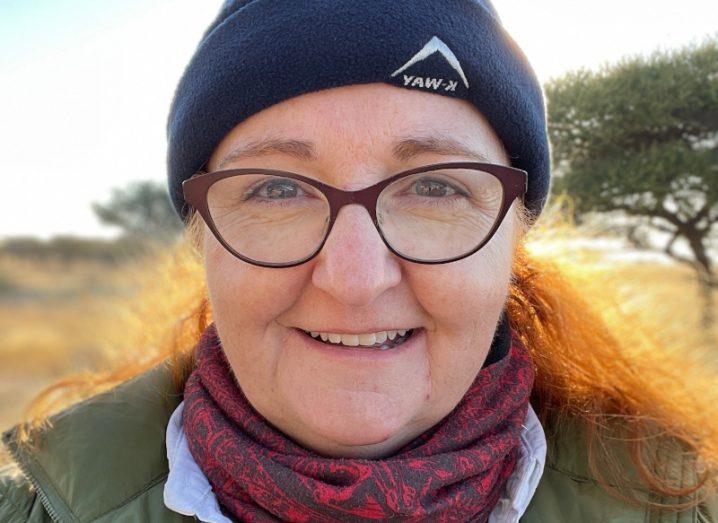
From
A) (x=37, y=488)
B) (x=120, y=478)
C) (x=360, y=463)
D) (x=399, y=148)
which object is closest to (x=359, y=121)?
(x=399, y=148)

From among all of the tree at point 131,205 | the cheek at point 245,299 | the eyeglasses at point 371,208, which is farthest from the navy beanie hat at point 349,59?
the tree at point 131,205

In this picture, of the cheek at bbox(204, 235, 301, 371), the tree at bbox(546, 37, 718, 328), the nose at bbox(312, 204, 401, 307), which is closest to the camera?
the nose at bbox(312, 204, 401, 307)

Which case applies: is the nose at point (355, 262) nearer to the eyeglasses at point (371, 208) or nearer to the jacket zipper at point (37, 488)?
the eyeglasses at point (371, 208)

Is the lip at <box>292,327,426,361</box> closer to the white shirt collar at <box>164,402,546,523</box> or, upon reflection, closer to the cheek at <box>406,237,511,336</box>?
the cheek at <box>406,237,511,336</box>

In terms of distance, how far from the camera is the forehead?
1.40m

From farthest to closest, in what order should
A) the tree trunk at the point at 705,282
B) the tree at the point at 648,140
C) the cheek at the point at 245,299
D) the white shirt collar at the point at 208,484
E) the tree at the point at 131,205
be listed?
the tree at the point at 131,205 < the tree trunk at the point at 705,282 < the tree at the point at 648,140 < the white shirt collar at the point at 208,484 < the cheek at the point at 245,299

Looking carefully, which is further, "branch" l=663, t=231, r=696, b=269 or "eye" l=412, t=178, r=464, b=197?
"branch" l=663, t=231, r=696, b=269

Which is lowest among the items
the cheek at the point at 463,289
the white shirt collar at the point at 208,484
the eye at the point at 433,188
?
the white shirt collar at the point at 208,484

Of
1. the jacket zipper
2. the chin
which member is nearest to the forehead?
the chin

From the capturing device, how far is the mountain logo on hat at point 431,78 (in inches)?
56.3

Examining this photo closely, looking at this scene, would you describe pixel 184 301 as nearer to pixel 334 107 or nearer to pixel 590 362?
pixel 334 107

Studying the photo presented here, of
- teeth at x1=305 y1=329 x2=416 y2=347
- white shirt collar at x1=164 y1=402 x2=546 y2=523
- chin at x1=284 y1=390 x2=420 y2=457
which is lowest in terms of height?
white shirt collar at x1=164 y1=402 x2=546 y2=523

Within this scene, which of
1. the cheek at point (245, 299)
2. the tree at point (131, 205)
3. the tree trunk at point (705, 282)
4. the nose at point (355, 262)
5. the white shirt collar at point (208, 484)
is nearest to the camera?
the nose at point (355, 262)

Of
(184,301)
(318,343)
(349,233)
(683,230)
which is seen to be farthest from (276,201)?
(683,230)
